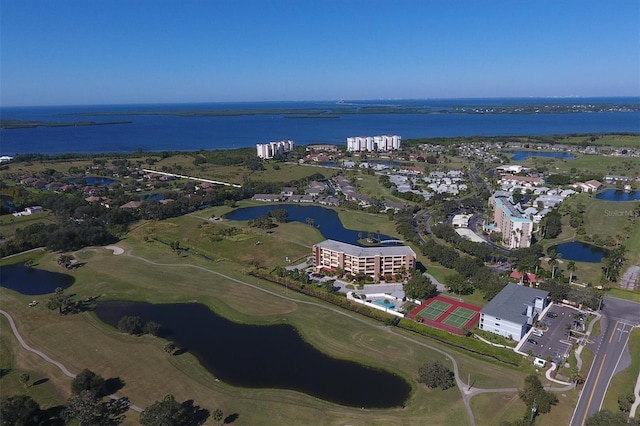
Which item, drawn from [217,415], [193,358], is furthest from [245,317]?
[217,415]

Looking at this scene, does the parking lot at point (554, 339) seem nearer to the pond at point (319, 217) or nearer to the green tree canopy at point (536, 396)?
the green tree canopy at point (536, 396)

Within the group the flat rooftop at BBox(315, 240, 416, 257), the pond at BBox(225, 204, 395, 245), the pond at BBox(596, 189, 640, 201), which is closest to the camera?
the flat rooftop at BBox(315, 240, 416, 257)

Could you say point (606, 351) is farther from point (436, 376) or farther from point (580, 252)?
point (580, 252)

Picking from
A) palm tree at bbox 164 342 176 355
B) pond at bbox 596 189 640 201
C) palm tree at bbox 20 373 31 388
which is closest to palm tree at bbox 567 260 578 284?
palm tree at bbox 164 342 176 355

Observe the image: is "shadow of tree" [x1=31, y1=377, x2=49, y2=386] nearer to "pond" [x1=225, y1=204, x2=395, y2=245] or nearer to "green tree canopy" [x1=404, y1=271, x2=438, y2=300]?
"green tree canopy" [x1=404, y1=271, x2=438, y2=300]

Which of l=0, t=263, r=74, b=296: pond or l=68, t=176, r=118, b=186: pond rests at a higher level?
l=68, t=176, r=118, b=186: pond

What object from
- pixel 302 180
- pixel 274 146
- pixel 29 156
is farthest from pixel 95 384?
pixel 29 156
